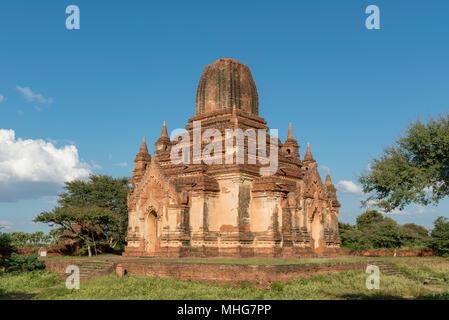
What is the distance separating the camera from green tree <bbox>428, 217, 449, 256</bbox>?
29844mm

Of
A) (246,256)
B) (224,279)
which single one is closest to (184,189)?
(246,256)

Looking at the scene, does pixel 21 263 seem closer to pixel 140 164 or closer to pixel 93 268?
pixel 93 268

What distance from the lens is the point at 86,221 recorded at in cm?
3416

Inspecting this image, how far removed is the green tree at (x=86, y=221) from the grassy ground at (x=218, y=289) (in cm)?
1156

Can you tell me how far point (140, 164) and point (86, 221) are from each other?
7.15 meters

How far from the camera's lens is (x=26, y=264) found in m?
23.5

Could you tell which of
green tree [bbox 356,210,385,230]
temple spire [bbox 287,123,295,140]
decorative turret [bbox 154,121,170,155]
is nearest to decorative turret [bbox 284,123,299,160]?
temple spire [bbox 287,123,295,140]

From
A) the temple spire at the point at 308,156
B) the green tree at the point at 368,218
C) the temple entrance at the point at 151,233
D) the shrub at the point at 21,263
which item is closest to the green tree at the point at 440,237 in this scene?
the temple spire at the point at 308,156

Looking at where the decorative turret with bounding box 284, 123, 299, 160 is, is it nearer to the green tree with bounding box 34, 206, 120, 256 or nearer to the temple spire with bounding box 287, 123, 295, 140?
the temple spire with bounding box 287, 123, 295, 140

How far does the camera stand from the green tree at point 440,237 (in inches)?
1175

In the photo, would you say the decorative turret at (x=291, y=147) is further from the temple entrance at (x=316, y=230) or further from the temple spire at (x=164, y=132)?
the temple spire at (x=164, y=132)
